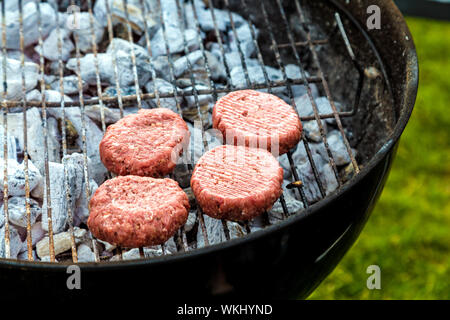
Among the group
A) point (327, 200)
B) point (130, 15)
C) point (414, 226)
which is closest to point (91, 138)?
point (130, 15)

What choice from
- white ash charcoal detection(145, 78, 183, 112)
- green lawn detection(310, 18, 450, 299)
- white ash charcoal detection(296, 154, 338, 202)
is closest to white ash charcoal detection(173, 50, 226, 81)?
white ash charcoal detection(145, 78, 183, 112)

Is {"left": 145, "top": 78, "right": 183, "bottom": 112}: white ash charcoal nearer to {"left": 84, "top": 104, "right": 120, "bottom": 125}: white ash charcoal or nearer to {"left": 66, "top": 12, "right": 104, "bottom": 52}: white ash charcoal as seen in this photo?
{"left": 84, "top": 104, "right": 120, "bottom": 125}: white ash charcoal

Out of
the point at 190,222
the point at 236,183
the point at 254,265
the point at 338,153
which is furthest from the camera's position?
the point at 338,153

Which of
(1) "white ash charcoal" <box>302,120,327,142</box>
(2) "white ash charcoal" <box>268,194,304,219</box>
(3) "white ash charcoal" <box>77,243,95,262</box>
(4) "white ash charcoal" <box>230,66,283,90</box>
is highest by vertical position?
(4) "white ash charcoal" <box>230,66,283,90</box>

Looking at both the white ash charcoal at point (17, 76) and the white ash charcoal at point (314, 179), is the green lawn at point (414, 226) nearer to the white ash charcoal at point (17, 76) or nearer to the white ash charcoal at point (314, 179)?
the white ash charcoal at point (314, 179)

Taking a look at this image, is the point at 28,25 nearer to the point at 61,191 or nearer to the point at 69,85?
the point at 69,85
